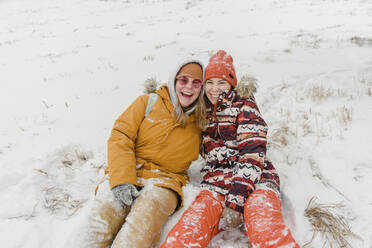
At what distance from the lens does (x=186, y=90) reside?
95.5 inches

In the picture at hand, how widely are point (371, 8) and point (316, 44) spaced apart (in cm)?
714

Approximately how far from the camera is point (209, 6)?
1587 cm

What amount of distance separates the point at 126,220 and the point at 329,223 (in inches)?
69.3

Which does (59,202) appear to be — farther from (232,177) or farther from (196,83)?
(196,83)

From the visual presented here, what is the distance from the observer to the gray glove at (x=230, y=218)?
203cm

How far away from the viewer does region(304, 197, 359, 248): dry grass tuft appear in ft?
6.10

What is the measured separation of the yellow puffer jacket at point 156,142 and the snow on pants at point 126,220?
18cm

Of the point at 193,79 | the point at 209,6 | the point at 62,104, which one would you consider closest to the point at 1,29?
the point at 209,6

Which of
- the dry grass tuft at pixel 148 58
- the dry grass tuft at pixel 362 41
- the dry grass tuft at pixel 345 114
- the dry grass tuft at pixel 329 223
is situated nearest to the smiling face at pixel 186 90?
the dry grass tuft at pixel 329 223

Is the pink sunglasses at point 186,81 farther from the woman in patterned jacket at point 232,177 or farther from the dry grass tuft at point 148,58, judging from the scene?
the dry grass tuft at point 148,58

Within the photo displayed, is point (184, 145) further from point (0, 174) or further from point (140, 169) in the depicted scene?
point (0, 174)

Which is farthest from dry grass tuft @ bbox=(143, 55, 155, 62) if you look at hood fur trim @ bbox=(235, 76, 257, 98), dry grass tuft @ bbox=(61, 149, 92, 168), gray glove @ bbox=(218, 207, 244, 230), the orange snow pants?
gray glove @ bbox=(218, 207, 244, 230)

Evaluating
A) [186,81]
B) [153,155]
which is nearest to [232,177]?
[153,155]

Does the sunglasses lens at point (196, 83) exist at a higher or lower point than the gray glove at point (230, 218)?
higher
